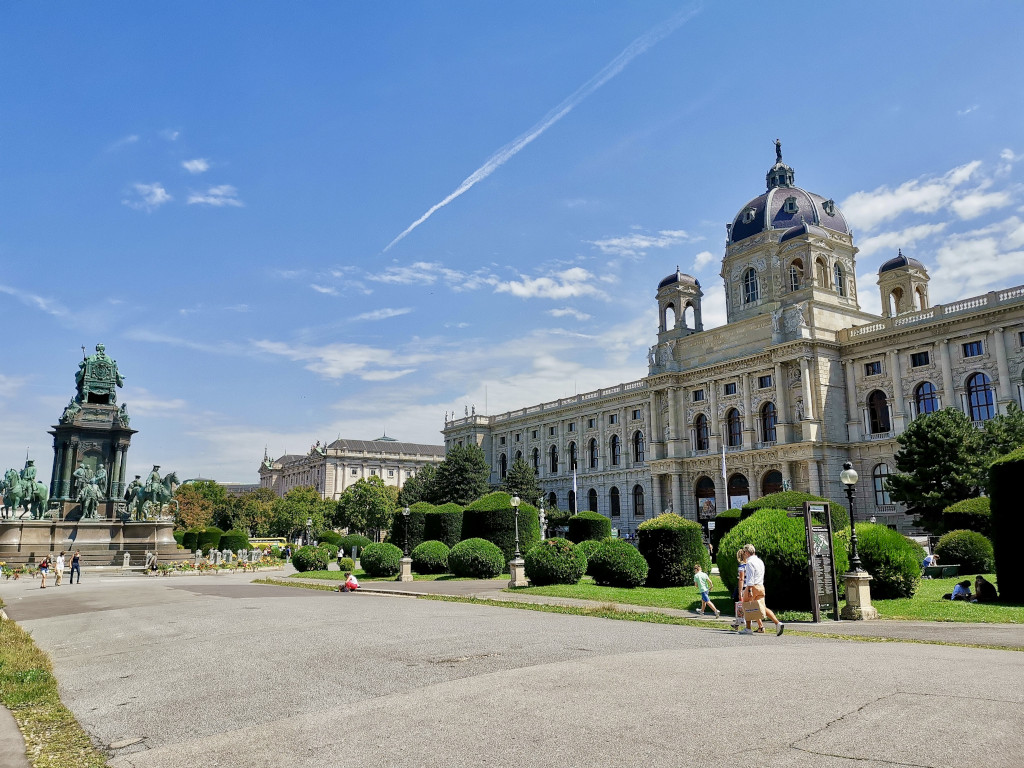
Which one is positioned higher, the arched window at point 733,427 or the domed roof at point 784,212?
the domed roof at point 784,212

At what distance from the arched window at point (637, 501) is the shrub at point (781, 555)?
63.3m

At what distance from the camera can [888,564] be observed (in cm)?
1970

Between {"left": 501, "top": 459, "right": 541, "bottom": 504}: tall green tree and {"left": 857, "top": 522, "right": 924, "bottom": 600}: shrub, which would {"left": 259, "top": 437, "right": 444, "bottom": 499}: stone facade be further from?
{"left": 857, "top": 522, "right": 924, "bottom": 600}: shrub

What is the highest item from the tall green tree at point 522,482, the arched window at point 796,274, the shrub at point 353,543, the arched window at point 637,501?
the arched window at point 796,274

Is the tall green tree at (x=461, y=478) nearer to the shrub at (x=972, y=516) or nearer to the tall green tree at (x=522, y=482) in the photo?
the tall green tree at (x=522, y=482)

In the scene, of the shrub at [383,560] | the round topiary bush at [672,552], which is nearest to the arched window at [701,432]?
the shrub at [383,560]

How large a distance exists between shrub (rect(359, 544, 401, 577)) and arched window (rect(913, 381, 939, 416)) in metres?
40.3

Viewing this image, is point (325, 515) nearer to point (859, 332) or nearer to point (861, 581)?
point (859, 332)

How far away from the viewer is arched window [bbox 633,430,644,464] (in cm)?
8188

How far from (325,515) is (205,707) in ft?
319

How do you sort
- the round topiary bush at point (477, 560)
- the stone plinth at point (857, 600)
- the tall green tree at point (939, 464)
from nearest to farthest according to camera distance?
1. the stone plinth at point (857, 600)
2. the round topiary bush at point (477, 560)
3. the tall green tree at point (939, 464)

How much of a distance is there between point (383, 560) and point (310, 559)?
9.14 m

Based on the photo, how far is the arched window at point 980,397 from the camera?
165 feet

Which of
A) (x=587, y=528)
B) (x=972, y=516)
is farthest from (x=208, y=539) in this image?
(x=972, y=516)
